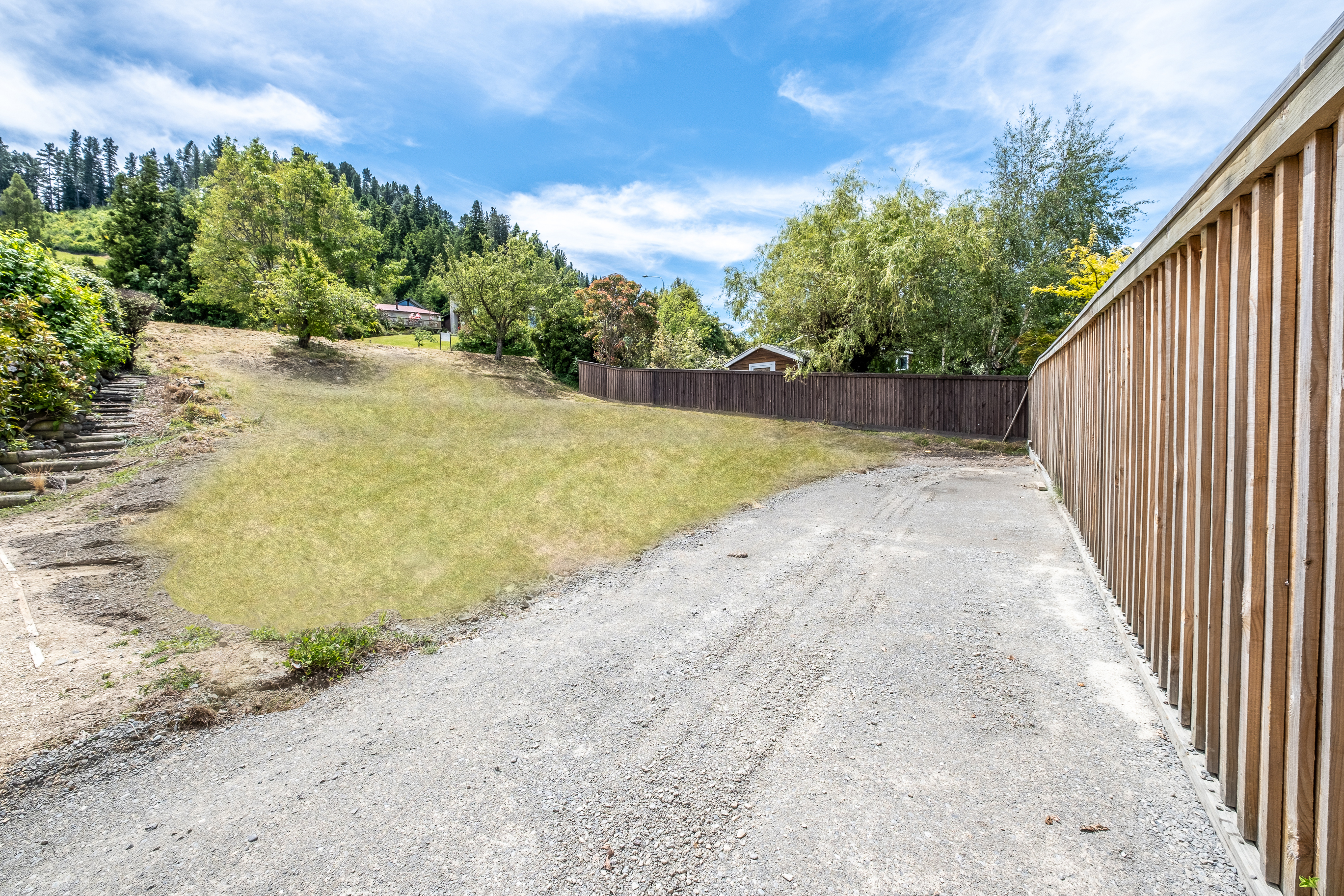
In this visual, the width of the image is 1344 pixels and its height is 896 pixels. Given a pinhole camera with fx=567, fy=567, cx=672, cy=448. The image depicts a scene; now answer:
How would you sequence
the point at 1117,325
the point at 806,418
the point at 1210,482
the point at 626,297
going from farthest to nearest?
the point at 626,297 → the point at 806,418 → the point at 1117,325 → the point at 1210,482

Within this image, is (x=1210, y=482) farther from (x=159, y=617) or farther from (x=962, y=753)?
(x=159, y=617)

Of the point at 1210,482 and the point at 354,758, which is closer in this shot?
the point at 1210,482

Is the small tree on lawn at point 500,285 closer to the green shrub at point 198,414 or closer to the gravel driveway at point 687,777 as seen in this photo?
the green shrub at point 198,414

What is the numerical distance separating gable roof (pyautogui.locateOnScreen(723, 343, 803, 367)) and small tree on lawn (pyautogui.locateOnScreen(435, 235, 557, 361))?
871 cm

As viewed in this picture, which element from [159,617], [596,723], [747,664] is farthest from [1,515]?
[747,664]

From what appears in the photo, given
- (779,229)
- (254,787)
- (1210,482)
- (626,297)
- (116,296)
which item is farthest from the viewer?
(626,297)

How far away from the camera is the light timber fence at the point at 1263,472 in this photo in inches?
50.3

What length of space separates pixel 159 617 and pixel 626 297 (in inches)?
1180

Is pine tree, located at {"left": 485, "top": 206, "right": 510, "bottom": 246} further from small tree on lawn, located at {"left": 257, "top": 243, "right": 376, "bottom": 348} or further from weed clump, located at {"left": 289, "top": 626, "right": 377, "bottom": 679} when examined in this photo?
weed clump, located at {"left": 289, "top": 626, "right": 377, "bottom": 679}

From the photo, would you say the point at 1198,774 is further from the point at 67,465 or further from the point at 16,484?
the point at 67,465

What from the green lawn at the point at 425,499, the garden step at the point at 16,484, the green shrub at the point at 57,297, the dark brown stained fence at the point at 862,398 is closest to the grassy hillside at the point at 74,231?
the green shrub at the point at 57,297

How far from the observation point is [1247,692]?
1.61 m

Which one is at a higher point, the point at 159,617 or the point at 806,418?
the point at 806,418

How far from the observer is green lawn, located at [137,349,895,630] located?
422 centimetres
